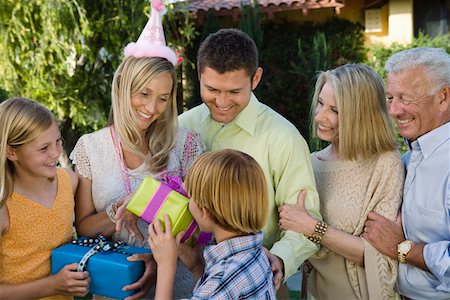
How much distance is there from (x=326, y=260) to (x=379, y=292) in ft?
1.04

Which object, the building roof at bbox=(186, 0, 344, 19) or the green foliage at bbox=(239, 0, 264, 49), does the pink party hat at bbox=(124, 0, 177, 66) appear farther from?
the building roof at bbox=(186, 0, 344, 19)

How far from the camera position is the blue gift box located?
2.27 meters

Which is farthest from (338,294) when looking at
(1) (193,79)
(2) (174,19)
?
(1) (193,79)

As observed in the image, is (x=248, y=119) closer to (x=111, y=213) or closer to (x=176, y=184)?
(x=176, y=184)

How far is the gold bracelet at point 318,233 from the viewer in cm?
264

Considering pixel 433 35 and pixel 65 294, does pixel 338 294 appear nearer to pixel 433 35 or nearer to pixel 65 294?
pixel 65 294

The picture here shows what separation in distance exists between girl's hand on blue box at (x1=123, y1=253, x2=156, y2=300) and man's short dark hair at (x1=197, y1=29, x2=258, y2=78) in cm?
94

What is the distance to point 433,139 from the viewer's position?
101 inches

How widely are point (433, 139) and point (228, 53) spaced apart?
1.02 m

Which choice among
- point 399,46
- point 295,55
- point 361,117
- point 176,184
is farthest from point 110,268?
point 295,55

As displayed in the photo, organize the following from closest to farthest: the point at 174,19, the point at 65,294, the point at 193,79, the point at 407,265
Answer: the point at 65,294 < the point at 407,265 < the point at 174,19 < the point at 193,79

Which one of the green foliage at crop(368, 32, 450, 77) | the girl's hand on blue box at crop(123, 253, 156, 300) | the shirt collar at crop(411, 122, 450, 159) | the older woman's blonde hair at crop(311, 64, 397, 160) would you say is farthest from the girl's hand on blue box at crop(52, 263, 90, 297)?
the green foliage at crop(368, 32, 450, 77)

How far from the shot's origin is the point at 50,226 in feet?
8.27

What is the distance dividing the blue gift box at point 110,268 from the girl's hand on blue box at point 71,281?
26 mm
